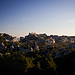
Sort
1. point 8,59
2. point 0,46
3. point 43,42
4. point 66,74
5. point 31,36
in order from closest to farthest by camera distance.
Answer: point 66,74
point 8,59
point 0,46
point 43,42
point 31,36

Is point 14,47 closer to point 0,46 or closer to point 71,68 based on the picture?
point 0,46

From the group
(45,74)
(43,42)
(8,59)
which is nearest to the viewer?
(45,74)

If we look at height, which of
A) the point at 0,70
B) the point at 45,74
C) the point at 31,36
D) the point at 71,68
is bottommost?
the point at 45,74

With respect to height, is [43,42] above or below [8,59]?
above

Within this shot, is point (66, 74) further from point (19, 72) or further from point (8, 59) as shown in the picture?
point (8, 59)

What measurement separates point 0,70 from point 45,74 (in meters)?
20.3

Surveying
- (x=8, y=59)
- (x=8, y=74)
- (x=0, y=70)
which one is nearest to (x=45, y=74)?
(x=8, y=74)

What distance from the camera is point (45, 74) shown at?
3988 centimetres

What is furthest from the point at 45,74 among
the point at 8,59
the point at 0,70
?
the point at 8,59

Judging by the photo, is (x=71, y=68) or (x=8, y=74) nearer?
(x=71, y=68)

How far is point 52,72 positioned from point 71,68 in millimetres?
12343

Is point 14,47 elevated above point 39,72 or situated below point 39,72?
above

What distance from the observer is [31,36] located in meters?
137

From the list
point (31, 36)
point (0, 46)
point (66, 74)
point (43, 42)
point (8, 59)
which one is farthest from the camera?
point (31, 36)
